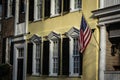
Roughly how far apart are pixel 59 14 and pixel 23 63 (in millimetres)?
7440

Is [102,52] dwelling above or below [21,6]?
below

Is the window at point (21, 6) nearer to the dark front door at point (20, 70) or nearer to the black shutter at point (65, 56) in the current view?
the dark front door at point (20, 70)

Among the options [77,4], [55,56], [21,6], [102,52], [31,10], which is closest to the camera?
[102,52]

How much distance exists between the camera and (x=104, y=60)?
84.6 ft

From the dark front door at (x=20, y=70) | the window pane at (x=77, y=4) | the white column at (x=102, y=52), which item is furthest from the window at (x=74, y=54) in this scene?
the dark front door at (x=20, y=70)

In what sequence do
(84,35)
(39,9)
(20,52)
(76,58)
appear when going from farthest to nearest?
(20,52) → (39,9) → (76,58) → (84,35)

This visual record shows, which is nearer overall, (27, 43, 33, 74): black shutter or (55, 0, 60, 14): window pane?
(55, 0, 60, 14): window pane

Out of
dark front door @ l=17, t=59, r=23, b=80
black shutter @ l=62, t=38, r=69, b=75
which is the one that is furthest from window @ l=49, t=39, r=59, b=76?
dark front door @ l=17, t=59, r=23, b=80

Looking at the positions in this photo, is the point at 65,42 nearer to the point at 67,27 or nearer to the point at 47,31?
the point at 67,27

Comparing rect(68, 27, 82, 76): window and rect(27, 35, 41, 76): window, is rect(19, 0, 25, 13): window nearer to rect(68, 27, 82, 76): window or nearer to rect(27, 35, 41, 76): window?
rect(27, 35, 41, 76): window

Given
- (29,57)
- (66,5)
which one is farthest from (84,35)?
(29,57)

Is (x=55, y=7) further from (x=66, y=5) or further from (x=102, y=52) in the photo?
(x=102, y=52)

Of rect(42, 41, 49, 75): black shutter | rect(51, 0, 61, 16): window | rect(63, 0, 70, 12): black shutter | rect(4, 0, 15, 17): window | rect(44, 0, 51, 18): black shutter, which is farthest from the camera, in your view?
rect(4, 0, 15, 17): window

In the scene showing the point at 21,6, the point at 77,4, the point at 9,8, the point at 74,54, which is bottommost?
the point at 74,54
